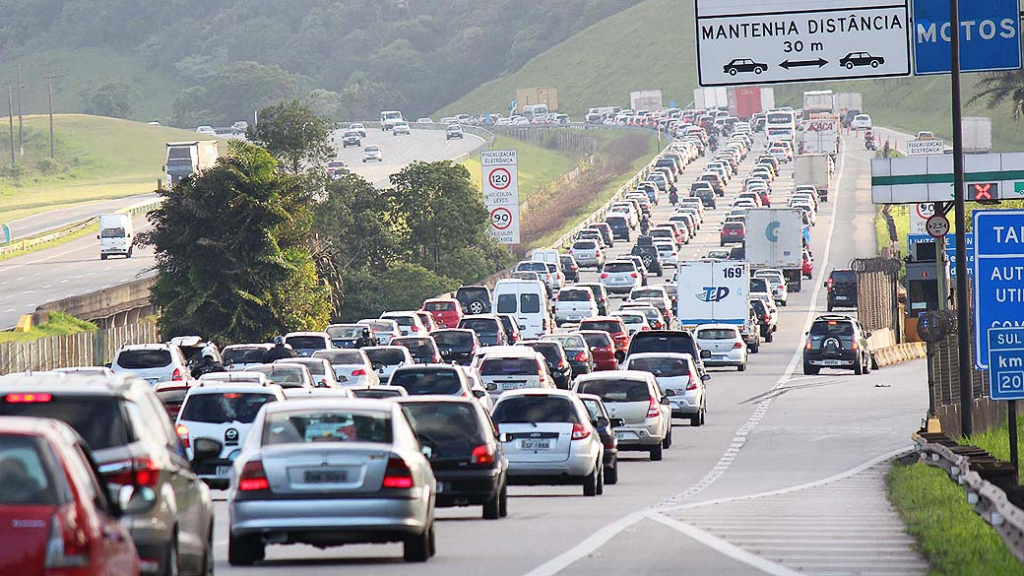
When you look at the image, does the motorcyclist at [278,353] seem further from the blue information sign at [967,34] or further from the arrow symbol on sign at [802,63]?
the arrow symbol on sign at [802,63]

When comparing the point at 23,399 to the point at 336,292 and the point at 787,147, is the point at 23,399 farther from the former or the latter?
the point at 787,147

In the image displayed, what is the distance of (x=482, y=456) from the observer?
19.9 metres

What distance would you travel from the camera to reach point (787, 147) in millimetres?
159500

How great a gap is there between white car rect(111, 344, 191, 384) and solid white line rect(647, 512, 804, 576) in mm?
20665

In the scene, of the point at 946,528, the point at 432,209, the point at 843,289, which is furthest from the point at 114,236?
the point at 946,528

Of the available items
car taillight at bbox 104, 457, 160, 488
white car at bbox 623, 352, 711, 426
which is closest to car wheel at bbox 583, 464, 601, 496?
car taillight at bbox 104, 457, 160, 488

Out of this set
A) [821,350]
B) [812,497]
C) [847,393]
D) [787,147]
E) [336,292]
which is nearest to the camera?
[812,497]

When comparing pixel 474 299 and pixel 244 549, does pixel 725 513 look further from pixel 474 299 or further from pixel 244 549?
pixel 474 299

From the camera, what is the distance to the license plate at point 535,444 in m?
24.1

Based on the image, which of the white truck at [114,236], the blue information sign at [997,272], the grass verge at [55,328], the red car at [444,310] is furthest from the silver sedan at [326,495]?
the white truck at [114,236]

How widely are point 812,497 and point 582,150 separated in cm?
16200

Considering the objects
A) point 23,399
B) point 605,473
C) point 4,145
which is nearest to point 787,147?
point 4,145

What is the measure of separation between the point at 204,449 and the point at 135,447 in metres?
2.13

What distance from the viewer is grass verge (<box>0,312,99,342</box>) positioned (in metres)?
57.8
